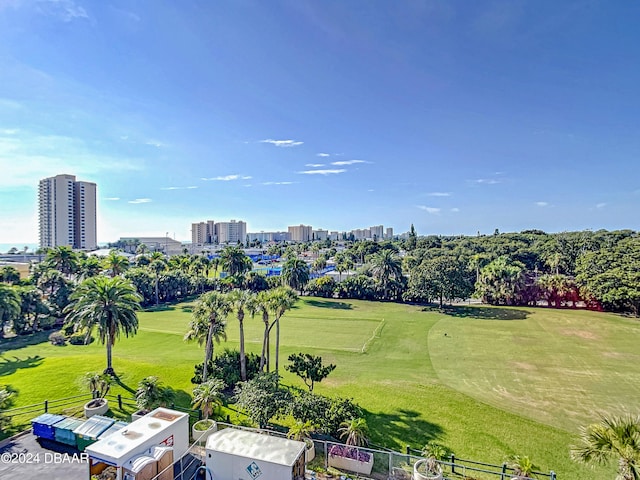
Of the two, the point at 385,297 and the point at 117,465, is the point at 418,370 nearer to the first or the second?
the point at 117,465

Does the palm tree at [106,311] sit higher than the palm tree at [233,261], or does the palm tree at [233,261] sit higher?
the palm tree at [233,261]

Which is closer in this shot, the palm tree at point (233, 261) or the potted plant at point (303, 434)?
the potted plant at point (303, 434)

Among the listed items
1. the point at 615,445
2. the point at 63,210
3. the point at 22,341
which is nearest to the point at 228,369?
the point at 615,445

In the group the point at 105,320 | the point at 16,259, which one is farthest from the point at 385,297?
the point at 16,259

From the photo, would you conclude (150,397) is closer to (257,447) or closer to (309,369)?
(257,447)

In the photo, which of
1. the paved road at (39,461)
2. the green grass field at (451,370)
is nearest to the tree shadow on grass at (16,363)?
the green grass field at (451,370)

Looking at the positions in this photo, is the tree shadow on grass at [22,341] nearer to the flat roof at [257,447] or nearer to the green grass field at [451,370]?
the green grass field at [451,370]
